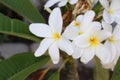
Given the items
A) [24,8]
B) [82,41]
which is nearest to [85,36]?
[82,41]

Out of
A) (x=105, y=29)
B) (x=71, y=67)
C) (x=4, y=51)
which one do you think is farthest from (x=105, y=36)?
(x=4, y=51)

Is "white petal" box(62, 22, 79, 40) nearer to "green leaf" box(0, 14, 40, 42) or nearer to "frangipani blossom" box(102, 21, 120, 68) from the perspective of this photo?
"frangipani blossom" box(102, 21, 120, 68)

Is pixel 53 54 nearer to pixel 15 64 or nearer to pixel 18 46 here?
pixel 15 64

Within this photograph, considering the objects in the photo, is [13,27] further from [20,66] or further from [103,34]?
[103,34]

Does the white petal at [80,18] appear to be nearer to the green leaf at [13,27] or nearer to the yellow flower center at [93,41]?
the yellow flower center at [93,41]

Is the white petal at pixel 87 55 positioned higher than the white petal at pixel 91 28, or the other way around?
the white petal at pixel 91 28

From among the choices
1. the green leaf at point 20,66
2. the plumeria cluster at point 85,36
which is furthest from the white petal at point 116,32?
the green leaf at point 20,66

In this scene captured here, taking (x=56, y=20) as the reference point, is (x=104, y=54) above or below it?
below
